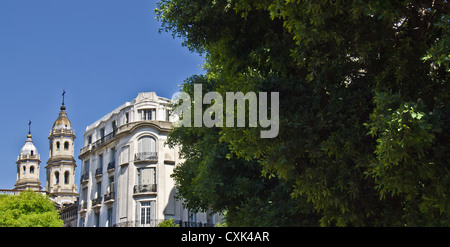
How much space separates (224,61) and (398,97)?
701 cm

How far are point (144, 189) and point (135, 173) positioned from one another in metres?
1.60

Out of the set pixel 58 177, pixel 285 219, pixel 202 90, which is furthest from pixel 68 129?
pixel 285 219

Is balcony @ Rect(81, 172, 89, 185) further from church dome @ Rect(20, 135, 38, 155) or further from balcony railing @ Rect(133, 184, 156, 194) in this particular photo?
church dome @ Rect(20, 135, 38, 155)

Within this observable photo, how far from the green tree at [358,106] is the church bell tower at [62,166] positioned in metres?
85.7

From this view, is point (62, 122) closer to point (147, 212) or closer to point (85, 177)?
point (85, 177)

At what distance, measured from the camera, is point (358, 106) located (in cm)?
1438

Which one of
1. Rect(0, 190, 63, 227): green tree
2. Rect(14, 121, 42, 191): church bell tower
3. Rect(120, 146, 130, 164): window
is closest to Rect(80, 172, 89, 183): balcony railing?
Rect(0, 190, 63, 227): green tree

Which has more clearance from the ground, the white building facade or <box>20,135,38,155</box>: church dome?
<box>20,135,38,155</box>: church dome

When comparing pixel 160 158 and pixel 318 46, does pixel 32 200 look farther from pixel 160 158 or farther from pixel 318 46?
pixel 318 46

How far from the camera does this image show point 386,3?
12352 mm

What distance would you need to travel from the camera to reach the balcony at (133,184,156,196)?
147 feet

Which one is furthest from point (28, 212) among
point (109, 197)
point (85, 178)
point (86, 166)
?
point (109, 197)

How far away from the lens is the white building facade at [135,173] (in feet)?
147

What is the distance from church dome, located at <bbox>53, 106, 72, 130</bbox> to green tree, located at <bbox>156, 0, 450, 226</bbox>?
84.3 meters
